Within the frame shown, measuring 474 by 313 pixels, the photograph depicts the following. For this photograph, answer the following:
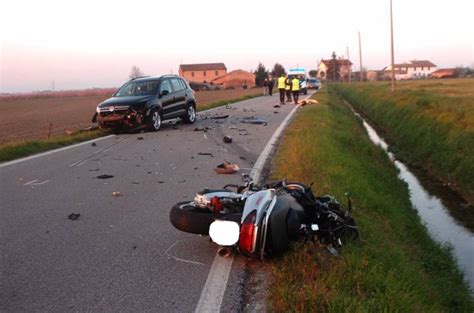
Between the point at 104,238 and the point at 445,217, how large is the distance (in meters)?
7.31

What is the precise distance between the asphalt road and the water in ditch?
3.52 meters

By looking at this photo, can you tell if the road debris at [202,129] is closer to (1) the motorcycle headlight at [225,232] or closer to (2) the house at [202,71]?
(1) the motorcycle headlight at [225,232]

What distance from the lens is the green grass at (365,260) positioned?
3498 millimetres

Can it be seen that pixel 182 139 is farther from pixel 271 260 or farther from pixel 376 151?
pixel 271 260

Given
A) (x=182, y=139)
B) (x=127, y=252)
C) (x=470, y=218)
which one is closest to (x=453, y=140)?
(x=470, y=218)

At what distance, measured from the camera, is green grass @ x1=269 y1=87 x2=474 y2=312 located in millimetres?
3498

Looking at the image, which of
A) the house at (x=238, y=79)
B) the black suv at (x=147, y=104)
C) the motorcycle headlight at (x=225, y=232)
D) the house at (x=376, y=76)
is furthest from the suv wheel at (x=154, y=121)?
the house at (x=376, y=76)

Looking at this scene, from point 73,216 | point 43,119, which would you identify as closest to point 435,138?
point 73,216

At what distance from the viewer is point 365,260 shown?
4172 mm

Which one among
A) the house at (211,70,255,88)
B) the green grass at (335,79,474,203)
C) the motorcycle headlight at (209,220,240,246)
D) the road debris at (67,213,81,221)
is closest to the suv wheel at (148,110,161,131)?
the green grass at (335,79,474,203)

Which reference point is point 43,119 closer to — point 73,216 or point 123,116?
point 123,116

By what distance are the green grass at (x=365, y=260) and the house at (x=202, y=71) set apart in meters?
132

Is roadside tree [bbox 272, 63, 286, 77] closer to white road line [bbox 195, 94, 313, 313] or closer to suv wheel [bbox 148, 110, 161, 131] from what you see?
suv wheel [bbox 148, 110, 161, 131]

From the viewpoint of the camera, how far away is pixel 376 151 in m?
14.0
